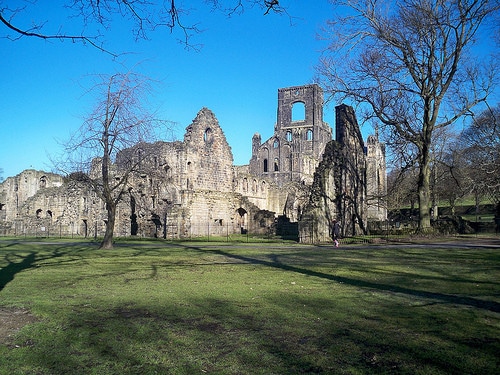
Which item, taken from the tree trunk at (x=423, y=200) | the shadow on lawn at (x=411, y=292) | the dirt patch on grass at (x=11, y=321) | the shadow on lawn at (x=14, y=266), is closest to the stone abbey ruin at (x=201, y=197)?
the tree trunk at (x=423, y=200)

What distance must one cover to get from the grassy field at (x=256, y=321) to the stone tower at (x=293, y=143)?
180 feet

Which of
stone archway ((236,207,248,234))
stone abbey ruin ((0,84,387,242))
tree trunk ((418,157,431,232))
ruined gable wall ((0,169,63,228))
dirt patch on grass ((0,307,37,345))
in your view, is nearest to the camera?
dirt patch on grass ((0,307,37,345))

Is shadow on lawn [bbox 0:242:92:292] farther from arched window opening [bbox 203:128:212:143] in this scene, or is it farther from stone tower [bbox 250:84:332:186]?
stone tower [bbox 250:84:332:186]

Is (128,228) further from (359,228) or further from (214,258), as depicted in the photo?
(214,258)

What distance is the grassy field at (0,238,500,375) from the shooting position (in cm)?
468

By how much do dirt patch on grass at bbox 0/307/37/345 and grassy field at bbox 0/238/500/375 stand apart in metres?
0.06

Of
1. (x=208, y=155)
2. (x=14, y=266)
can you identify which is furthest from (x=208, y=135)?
(x=14, y=266)

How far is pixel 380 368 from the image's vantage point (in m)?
4.48

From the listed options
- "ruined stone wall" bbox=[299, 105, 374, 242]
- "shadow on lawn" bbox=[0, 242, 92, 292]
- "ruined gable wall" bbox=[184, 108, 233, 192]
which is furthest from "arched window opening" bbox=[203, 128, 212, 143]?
"shadow on lawn" bbox=[0, 242, 92, 292]

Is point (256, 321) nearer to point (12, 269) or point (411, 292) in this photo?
point (411, 292)

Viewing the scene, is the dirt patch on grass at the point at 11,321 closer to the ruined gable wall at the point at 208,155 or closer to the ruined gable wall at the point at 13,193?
the ruined gable wall at the point at 208,155

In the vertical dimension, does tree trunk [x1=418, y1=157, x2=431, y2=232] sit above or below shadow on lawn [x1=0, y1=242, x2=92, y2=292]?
above

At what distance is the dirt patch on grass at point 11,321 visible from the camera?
5.62 metres

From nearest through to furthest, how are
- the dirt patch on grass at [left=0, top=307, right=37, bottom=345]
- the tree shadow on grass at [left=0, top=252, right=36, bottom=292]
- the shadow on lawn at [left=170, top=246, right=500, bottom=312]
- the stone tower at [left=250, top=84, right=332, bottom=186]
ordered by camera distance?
the dirt patch on grass at [left=0, top=307, right=37, bottom=345], the shadow on lawn at [left=170, top=246, right=500, bottom=312], the tree shadow on grass at [left=0, top=252, right=36, bottom=292], the stone tower at [left=250, top=84, right=332, bottom=186]
